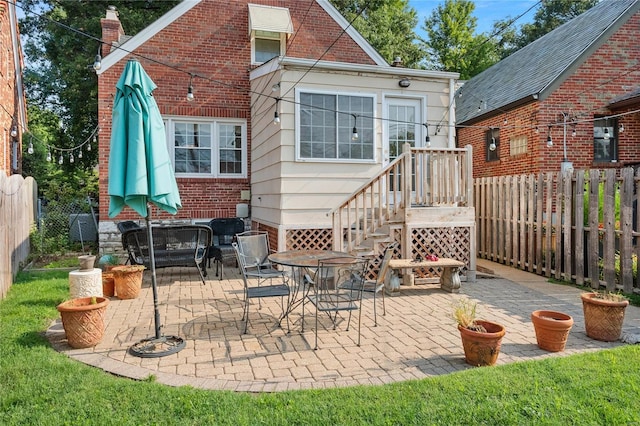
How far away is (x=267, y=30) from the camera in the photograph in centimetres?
1108

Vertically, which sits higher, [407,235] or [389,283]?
[407,235]

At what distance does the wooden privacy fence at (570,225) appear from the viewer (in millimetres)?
6496

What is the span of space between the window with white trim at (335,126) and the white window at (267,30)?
4.10 metres

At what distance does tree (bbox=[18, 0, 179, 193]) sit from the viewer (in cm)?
1586

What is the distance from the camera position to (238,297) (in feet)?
21.9

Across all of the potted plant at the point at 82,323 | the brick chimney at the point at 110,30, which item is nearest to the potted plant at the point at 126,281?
the potted plant at the point at 82,323

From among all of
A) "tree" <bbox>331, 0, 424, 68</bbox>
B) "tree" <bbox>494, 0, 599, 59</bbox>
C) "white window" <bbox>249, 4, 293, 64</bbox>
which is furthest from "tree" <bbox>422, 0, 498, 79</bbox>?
"white window" <bbox>249, 4, 293, 64</bbox>

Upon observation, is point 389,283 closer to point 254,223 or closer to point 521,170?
point 254,223

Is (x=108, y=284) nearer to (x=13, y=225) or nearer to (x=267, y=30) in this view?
(x=13, y=225)

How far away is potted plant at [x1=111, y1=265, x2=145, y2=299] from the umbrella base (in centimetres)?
234

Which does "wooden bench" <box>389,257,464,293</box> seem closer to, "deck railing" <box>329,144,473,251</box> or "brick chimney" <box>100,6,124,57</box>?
"deck railing" <box>329,144,473,251</box>

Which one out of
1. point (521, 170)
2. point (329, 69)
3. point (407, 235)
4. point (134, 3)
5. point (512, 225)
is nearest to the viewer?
point (407, 235)

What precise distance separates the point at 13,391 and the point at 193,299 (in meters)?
3.30

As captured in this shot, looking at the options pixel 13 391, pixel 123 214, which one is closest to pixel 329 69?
pixel 123 214
